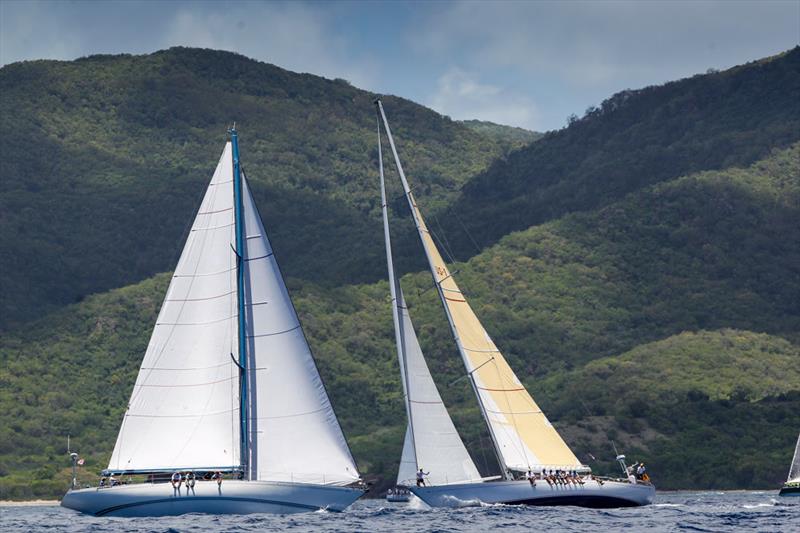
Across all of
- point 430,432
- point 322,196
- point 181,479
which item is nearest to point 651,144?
point 322,196

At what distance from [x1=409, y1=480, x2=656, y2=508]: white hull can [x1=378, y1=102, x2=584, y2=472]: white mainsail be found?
0.83 meters

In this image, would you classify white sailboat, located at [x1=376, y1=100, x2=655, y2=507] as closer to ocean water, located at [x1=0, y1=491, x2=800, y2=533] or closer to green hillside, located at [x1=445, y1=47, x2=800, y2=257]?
ocean water, located at [x1=0, y1=491, x2=800, y2=533]

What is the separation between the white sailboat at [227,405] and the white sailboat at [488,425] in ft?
8.95

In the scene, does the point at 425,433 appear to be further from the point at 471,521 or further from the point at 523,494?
the point at 471,521

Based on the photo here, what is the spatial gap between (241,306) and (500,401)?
8.92 metres

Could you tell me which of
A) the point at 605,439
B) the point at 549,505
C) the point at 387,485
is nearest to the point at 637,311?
the point at 605,439

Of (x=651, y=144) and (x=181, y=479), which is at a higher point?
(x=651, y=144)

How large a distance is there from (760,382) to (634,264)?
28391 millimetres

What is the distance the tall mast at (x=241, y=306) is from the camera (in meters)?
46.7

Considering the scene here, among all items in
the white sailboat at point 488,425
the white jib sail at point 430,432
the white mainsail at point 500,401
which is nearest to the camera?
the white jib sail at point 430,432

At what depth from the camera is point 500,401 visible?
49.5 m

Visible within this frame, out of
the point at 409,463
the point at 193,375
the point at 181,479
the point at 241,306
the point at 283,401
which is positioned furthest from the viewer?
the point at 409,463

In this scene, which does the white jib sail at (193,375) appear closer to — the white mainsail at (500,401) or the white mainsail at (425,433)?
the white mainsail at (425,433)

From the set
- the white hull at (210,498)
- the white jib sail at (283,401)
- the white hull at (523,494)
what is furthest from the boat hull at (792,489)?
the white hull at (210,498)
